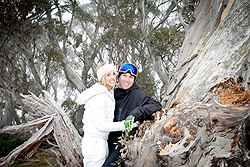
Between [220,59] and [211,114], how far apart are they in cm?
80

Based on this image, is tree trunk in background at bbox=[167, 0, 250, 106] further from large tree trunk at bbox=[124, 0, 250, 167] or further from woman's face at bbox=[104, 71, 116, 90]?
woman's face at bbox=[104, 71, 116, 90]

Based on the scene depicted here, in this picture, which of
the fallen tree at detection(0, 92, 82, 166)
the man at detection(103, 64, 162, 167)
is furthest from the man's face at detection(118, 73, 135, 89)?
the fallen tree at detection(0, 92, 82, 166)

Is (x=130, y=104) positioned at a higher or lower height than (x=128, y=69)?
lower

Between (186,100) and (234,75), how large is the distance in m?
0.52

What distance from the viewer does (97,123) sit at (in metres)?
3.59

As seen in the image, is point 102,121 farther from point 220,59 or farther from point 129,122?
point 220,59

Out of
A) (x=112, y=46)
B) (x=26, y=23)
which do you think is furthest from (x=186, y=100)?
(x=112, y=46)

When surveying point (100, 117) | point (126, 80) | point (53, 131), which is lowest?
point (53, 131)

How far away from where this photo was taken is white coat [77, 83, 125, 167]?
3602 mm

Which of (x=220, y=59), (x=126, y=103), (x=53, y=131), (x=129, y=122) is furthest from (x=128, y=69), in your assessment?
(x=53, y=131)

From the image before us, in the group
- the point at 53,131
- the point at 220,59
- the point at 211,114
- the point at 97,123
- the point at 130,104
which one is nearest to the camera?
the point at 211,114

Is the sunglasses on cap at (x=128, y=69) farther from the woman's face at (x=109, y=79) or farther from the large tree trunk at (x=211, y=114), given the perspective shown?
the large tree trunk at (x=211, y=114)

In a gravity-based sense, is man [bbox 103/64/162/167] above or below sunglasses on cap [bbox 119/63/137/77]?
below

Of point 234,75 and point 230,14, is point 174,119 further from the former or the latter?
point 230,14
